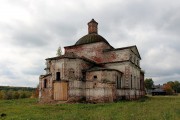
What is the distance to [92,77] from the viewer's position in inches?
1052

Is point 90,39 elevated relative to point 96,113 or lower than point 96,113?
elevated

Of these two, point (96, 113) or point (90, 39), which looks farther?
point (90, 39)

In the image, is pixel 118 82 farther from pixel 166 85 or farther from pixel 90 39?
pixel 166 85

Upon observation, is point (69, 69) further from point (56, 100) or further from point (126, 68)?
point (126, 68)

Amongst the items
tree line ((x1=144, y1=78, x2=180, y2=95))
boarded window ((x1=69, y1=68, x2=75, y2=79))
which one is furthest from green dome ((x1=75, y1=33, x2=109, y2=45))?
tree line ((x1=144, y1=78, x2=180, y2=95))

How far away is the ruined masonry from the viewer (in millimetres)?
25188

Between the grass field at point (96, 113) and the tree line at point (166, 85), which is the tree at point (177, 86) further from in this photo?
the grass field at point (96, 113)

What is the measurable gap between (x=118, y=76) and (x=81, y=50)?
7.75 m

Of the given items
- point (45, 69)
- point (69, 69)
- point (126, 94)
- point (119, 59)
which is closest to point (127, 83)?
point (126, 94)

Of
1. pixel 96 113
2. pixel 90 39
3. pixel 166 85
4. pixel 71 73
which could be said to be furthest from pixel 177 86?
pixel 96 113

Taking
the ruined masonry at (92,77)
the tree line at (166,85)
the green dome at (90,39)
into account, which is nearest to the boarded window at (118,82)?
the ruined masonry at (92,77)

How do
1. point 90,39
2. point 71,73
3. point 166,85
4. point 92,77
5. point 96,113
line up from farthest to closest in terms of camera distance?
1. point 166,85
2. point 90,39
3. point 92,77
4. point 71,73
5. point 96,113

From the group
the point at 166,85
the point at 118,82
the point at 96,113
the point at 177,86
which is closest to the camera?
the point at 96,113

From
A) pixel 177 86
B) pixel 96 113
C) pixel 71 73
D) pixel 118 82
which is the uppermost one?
pixel 71 73
